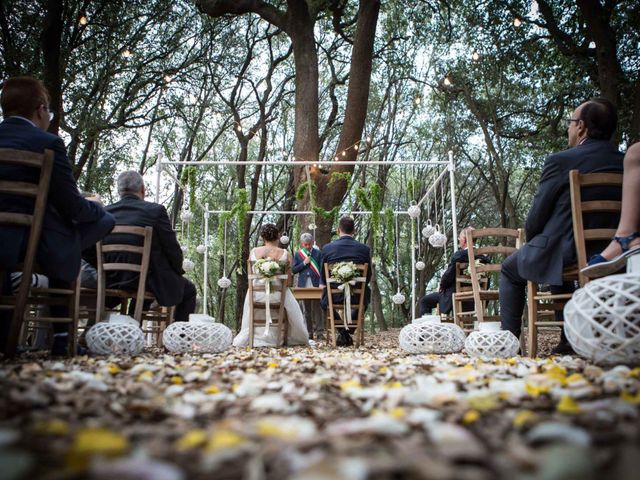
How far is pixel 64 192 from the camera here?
3.14 meters

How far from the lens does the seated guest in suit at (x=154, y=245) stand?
478 cm

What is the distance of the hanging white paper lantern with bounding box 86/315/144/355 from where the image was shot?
3.60 m

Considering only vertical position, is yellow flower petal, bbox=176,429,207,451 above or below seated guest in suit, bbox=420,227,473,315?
below

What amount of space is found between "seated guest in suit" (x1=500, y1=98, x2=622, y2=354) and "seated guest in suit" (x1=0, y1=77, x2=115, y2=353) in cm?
293

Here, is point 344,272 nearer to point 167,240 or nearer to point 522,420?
point 167,240

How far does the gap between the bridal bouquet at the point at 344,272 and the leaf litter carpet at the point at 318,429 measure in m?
4.60

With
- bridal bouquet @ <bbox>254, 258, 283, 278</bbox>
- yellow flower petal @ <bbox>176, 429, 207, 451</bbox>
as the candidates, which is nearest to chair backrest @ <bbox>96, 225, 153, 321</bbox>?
bridal bouquet @ <bbox>254, 258, 283, 278</bbox>

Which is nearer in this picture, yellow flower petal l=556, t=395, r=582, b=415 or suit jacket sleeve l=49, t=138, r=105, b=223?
yellow flower petal l=556, t=395, r=582, b=415

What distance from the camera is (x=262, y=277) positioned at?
20.4ft

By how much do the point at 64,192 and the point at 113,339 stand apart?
1097mm

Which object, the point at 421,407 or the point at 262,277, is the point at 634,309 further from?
the point at 262,277

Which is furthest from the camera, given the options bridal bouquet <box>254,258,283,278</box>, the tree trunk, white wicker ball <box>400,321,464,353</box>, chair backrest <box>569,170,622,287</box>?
the tree trunk

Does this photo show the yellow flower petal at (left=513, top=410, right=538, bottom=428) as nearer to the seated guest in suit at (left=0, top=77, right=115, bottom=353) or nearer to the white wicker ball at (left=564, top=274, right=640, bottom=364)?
the white wicker ball at (left=564, top=274, right=640, bottom=364)

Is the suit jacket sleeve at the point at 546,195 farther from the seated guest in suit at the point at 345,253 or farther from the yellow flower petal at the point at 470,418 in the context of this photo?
the seated guest in suit at the point at 345,253
